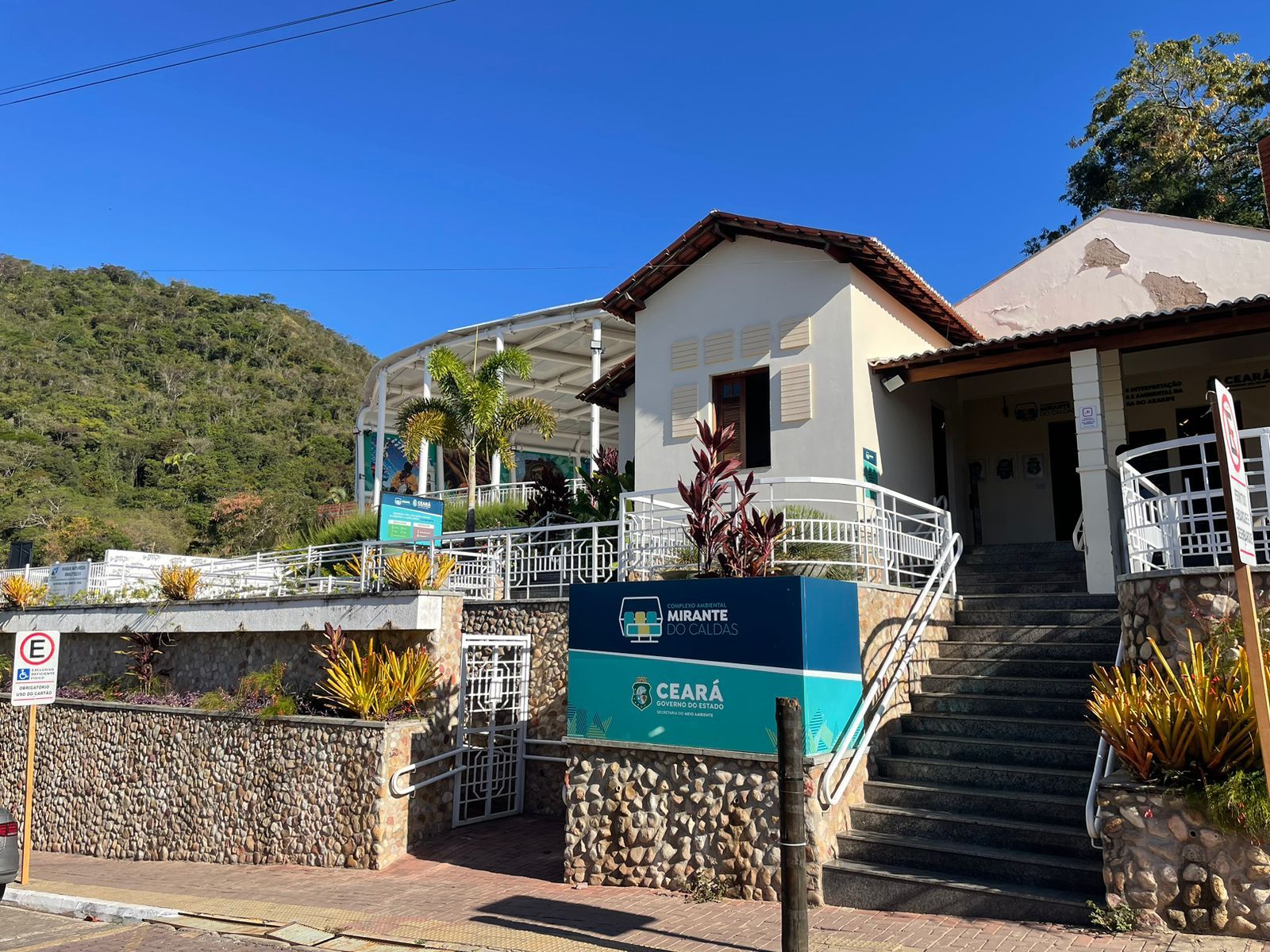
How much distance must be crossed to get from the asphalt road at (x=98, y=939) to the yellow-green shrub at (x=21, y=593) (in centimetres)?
1047

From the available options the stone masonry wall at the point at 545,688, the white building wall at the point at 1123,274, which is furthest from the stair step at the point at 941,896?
the white building wall at the point at 1123,274

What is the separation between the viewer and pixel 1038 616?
992 cm

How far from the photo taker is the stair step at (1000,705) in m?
8.52

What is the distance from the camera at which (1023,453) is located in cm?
1627

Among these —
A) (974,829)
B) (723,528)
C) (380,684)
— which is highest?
(723,528)

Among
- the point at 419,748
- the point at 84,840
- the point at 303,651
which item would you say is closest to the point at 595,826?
the point at 419,748

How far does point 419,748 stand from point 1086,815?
7.62 metres

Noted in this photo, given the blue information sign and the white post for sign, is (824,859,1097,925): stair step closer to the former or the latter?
the blue information sign

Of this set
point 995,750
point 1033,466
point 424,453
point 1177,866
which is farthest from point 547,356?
point 1177,866

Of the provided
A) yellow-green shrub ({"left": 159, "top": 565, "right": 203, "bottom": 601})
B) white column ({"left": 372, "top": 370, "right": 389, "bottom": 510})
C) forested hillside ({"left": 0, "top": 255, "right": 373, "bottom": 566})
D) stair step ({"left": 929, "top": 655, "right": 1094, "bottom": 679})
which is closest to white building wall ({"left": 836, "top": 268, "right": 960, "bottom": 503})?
stair step ({"left": 929, "top": 655, "right": 1094, "bottom": 679})

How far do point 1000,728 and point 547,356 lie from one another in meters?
19.5

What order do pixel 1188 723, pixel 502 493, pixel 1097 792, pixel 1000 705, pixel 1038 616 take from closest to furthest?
pixel 1188 723, pixel 1097 792, pixel 1000 705, pixel 1038 616, pixel 502 493

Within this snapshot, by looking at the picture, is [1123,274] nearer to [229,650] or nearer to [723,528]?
[723,528]

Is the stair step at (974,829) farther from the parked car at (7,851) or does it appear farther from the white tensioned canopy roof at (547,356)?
the white tensioned canopy roof at (547,356)
